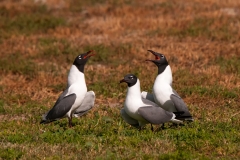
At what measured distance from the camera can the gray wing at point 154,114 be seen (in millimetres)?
9375

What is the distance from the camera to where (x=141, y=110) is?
938 centimetres

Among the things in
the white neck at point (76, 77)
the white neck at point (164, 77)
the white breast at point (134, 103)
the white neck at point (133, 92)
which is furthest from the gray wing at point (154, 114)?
the white neck at point (76, 77)

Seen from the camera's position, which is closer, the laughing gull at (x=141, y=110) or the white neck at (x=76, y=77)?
the laughing gull at (x=141, y=110)

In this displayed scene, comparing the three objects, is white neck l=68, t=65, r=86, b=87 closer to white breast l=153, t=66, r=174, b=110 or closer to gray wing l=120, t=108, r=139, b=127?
gray wing l=120, t=108, r=139, b=127

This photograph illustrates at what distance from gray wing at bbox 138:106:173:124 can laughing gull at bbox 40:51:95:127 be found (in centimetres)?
149

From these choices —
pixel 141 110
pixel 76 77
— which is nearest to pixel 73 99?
pixel 76 77

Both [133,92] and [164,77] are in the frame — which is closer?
[133,92]

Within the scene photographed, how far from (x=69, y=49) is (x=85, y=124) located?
694 cm

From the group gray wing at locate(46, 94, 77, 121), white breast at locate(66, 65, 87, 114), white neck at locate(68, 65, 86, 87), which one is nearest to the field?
gray wing at locate(46, 94, 77, 121)

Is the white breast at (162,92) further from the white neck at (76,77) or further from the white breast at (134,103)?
the white neck at (76,77)

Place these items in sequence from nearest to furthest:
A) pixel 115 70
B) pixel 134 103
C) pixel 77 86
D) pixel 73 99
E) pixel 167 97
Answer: pixel 134 103
pixel 167 97
pixel 73 99
pixel 77 86
pixel 115 70

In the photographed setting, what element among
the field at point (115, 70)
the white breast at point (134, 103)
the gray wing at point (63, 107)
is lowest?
the field at point (115, 70)

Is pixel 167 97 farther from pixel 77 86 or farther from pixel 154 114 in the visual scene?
pixel 77 86

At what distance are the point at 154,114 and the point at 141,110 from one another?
0.76ft
